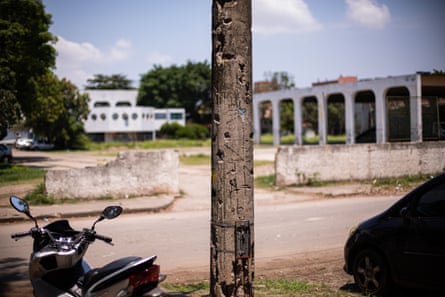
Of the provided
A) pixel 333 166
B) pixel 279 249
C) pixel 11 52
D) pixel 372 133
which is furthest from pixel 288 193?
pixel 372 133

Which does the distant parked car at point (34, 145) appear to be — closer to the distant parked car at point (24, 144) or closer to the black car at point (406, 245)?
the distant parked car at point (24, 144)

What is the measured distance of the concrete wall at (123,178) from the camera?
13688mm

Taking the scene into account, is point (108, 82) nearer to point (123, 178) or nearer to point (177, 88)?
point (177, 88)

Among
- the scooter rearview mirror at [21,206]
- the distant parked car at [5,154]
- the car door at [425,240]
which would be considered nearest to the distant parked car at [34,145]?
the distant parked car at [5,154]

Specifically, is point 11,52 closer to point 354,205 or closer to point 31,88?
point 31,88

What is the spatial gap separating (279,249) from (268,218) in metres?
3.28

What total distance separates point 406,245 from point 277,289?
1.69 metres

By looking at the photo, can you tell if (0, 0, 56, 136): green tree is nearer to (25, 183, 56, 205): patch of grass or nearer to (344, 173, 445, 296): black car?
(25, 183, 56, 205): patch of grass

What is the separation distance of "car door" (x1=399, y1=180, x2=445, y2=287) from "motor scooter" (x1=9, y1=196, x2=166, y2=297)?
3.10 meters

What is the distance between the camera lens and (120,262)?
12.2 feet

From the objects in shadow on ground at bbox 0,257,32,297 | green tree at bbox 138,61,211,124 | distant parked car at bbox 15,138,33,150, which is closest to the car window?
shadow on ground at bbox 0,257,32,297

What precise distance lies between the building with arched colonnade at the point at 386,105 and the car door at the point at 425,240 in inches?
589

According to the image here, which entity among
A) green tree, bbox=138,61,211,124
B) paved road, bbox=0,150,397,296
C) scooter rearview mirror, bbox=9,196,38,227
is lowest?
paved road, bbox=0,150,397,296

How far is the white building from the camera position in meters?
73.5
